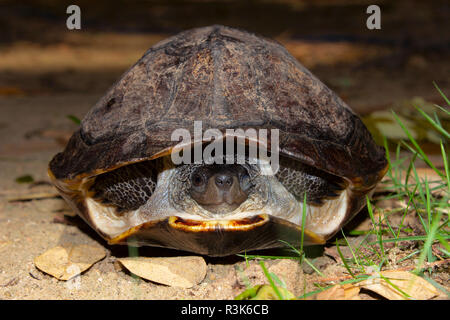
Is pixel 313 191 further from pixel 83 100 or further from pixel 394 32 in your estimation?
pixel 394 32

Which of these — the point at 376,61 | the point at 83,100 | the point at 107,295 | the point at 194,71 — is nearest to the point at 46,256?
the point at 107,295

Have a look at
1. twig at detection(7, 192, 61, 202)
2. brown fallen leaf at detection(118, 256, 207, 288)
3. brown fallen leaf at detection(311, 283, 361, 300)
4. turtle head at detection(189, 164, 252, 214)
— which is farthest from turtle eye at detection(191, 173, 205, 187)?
twig at detection(7, 192, 61, 202)

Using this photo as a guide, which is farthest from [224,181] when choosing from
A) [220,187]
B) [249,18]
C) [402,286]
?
[249,18]

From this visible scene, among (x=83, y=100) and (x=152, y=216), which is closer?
(x=152, y=216)

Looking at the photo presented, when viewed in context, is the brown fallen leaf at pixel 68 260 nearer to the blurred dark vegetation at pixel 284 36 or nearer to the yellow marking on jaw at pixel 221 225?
the yellow marking on jaw at pixel 221 225

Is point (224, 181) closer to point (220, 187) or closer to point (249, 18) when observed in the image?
point (220, 187)

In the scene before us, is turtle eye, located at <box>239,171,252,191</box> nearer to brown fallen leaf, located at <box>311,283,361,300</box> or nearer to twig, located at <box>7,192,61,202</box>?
brown fallen leaf, located at <box>311,283,361,300</box>
